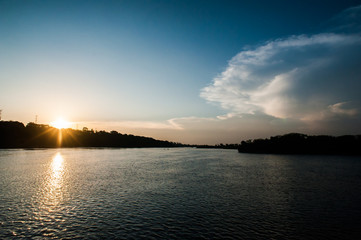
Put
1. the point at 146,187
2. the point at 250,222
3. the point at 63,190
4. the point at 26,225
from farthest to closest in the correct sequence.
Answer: the point at 146,187
the point at 63,190
the point at 250,222
the point at 26,225

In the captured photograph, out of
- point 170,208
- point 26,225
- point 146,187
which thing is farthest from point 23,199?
point 170,208

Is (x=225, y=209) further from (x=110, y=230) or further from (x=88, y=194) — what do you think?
(x=88, y=194)

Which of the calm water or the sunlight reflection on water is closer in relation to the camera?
the calm water

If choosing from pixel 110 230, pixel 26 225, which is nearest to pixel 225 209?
pixel 110 230

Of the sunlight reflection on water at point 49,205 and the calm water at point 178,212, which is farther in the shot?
the sunlight reflection on water at point 49,205

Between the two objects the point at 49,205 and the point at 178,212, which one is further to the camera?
the point at 49,205

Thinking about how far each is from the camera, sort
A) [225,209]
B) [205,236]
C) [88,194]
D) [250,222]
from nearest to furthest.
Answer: [205,236] → [250,222] → [225,209] → [88,194]

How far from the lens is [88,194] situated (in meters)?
40.4

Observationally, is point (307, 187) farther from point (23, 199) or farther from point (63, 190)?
point (23, 199)

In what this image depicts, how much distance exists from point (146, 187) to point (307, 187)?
38.4 m

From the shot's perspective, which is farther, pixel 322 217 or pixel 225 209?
pixel 225 209

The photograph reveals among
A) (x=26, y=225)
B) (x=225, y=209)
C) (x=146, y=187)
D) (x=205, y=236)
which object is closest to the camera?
(x=205, y=236)

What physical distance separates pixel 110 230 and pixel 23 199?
2370cm

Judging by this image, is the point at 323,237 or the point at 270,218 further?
the point at 270,218
